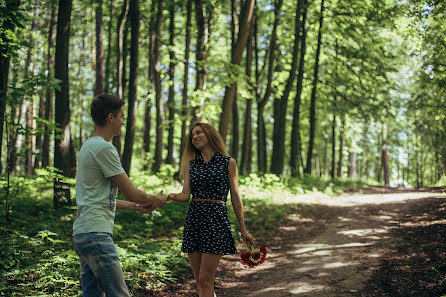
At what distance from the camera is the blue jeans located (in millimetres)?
2945

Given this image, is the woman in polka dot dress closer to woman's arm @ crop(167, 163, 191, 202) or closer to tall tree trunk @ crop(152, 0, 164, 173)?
woman's arm @ crop(167, 163, 191, 202)

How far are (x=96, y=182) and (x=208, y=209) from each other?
1.59m

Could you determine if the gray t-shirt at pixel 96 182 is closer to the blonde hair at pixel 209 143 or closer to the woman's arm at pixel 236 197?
the blonde hair at pixel 209 143

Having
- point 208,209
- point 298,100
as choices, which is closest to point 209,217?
point 208,209

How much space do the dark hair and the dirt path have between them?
4.17 metres

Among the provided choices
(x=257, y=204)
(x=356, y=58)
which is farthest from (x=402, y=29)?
(x=257, y=204)

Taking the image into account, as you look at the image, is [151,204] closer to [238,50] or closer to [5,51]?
[5,51]

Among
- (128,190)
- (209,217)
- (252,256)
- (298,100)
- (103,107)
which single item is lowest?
(252,256)

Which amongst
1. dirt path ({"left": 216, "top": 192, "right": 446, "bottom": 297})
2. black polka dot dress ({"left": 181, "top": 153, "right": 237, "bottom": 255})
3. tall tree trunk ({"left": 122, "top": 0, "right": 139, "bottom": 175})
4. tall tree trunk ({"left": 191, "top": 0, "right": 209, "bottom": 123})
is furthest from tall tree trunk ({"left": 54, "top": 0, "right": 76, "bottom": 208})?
black polka dot dress ({"left": 181, "top": 153, "right": 237, "bottom": 255})

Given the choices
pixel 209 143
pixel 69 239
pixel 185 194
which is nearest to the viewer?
pixel 185 194

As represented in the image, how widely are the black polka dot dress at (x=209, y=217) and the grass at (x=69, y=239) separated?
1.88m

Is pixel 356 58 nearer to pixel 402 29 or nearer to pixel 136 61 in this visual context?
pixel 402 29

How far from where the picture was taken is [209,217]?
14.4 feet

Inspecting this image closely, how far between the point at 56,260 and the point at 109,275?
3402mm
